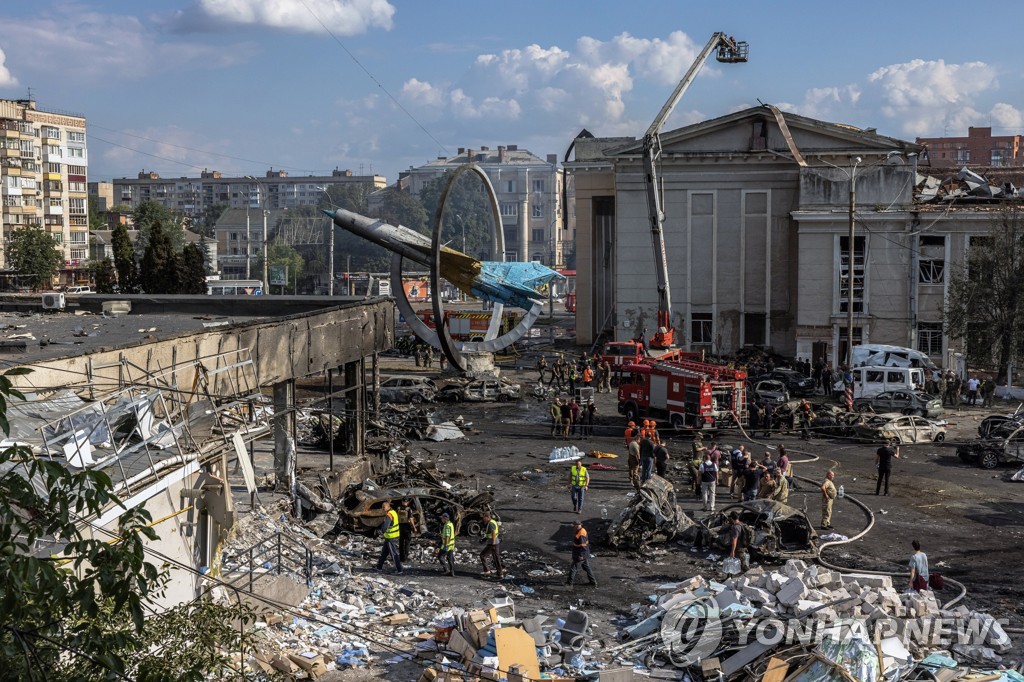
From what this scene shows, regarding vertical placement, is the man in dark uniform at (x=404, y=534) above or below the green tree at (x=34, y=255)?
below

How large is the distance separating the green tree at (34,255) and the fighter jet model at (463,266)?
137ft

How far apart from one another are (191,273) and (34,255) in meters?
27.8

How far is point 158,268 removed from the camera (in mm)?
57844

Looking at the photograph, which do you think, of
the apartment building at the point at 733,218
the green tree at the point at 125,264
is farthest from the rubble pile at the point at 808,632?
the green tree at the point at 125,264

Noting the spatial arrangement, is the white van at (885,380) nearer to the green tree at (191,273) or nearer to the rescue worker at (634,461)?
the rescue worker at (634,461)

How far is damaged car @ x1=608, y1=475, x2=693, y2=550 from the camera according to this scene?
21.4 m

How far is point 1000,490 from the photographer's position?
2689 centimetres

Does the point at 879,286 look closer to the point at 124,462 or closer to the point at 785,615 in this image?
the point at 785,615

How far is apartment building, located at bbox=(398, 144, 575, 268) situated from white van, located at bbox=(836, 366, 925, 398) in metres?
118

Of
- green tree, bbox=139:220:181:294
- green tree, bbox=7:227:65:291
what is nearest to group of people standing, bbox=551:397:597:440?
green tree, bbox=139:220:181:294

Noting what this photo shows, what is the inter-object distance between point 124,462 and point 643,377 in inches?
897

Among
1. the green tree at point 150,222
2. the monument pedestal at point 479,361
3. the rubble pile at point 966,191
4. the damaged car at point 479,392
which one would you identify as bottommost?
the damaged car at point 479,392

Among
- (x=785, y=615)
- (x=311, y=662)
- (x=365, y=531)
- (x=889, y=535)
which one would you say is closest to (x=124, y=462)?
(x=311, y=662)

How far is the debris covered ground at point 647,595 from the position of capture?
15.1 meters
